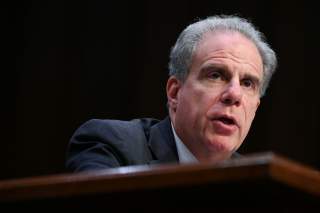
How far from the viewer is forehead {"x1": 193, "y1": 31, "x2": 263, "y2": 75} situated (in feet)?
7.64

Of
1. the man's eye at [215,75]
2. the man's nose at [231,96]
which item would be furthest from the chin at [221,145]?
the man's eye at [215,75]

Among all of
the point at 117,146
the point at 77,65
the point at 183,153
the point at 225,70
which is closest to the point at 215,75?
the point at 225,70

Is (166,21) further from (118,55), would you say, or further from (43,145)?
(43,145)

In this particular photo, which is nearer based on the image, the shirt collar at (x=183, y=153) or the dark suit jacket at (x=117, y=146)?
the dark suit jacket at (x=117, y=146)

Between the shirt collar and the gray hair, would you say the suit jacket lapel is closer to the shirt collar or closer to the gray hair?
the shirt collar

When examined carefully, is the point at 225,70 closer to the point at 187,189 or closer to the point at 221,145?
the point at 221,145

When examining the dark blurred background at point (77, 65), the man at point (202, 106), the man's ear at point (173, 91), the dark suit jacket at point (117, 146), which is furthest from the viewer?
the dark blurred background at point (77, 65)

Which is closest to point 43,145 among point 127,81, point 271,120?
point 127,81

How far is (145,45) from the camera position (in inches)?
149

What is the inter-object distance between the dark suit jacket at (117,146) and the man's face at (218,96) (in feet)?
0.32

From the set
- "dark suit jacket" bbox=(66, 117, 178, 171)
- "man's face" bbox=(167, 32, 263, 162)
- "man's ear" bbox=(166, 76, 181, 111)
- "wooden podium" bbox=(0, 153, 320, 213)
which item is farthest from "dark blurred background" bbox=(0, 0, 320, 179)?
"wooden podium" bbox=(0, 153, 320, 213)

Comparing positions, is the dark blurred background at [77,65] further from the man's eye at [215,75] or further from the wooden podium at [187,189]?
the wooden podium at [187,189]

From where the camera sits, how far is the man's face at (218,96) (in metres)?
2.22

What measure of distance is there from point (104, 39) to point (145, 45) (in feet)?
0.75
